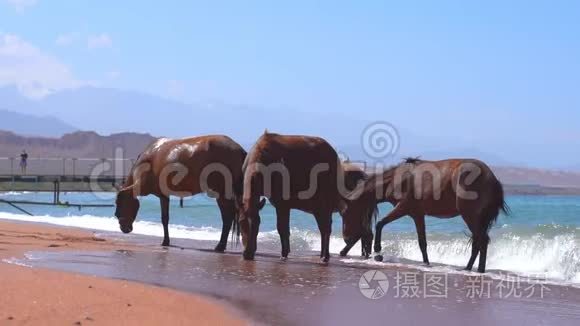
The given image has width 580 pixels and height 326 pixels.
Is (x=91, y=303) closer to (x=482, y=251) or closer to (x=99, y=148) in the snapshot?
(x=482, y=251)

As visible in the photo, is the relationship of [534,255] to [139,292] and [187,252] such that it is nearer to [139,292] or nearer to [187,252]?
[187,252]

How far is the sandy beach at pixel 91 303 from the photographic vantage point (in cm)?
628

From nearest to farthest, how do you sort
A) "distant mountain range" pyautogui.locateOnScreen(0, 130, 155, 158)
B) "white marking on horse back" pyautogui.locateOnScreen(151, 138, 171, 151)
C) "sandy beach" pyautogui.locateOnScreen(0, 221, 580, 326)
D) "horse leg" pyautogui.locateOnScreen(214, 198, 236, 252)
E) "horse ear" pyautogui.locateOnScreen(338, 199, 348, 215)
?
"sandy beach" pyautogui.locateOnScreen(0, 221, 580, 326) → "horse leg" pyautogui.locateOnScreen(214, 198, 236, 252) → "horse ear" pyautogui.locateOnScreen(338, 199, 348, 215) → "white marking on horse back" pyautogui.locateOnScreen(151, 138, 171, 151) → "distant mountain range" pyautogui.locateOnScreen(0, 130, 155, 158)

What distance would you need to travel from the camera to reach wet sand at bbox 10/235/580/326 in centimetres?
764

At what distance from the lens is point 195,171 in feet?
45.7

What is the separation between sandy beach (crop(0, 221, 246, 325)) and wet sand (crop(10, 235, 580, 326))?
0.45m

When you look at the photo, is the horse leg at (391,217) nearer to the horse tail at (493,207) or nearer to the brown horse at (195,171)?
the horse tail at (493,207)

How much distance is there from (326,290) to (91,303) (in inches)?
120

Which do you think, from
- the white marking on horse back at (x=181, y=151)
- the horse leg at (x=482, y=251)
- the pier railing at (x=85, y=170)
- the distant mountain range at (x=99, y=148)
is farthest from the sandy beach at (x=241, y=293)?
the distant mountain range at (x=99, y=148)

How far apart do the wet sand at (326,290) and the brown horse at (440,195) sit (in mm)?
1513

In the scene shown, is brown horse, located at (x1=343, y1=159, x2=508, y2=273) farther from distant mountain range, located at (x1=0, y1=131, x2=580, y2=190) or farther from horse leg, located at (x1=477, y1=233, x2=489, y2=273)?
distant mountain range, located at (x1=0, y1=131, x2=580, y2=190)

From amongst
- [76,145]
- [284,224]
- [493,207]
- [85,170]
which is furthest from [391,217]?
[76,145]

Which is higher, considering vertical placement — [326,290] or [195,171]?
[195,171]

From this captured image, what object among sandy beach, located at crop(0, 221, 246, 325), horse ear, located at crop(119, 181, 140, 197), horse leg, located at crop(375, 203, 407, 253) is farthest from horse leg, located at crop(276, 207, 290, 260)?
sandy beach, located at crop(0, 221, 246, 325)
